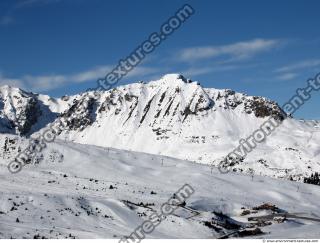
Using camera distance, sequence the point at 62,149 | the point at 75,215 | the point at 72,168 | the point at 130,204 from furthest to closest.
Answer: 1. the point at 62,149
2. the point at 72,168
3. the point at 130,204
4. the point at 75,215

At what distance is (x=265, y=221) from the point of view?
2047 inches

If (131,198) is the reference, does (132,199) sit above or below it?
below

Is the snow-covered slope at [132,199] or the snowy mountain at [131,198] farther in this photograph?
the snowy mountain at [131,198]

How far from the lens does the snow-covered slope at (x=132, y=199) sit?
1617 inches

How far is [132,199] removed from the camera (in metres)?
56.9

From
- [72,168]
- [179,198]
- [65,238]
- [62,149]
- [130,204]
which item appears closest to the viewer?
[65,238]

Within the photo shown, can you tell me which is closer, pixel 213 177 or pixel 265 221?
pixel 265 221

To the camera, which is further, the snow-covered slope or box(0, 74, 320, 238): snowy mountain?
box(0, 74, 320, 238): snowy mountain

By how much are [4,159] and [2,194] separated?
1458 inches

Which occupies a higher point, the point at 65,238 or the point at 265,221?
the point at 265,221

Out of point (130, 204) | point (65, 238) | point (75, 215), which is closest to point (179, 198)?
point (130, 204)

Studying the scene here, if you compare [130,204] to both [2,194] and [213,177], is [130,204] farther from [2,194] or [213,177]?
[213,177]

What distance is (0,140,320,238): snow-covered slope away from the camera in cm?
4106

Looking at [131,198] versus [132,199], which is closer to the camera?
[132,199]
